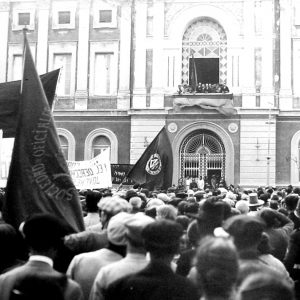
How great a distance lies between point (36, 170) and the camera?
646 centimetres

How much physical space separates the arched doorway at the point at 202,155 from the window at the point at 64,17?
8885 mm

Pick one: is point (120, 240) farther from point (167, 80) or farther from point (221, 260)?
point (167, 80)

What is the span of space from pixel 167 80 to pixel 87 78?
4.17 m

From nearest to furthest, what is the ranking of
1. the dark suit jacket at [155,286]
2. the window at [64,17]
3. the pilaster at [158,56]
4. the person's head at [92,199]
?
1. the dark suit jacket at [155,286]
2. the person's head at [92,199]
3. the pilaster at [158,56]
4. the window at [64,17]

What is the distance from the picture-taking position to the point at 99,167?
48.3 ft

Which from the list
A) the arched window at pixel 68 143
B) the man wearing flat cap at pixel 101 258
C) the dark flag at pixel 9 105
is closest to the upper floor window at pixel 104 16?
the arched window at pixel 68 143

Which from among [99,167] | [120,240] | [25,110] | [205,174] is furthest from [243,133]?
[120,240]

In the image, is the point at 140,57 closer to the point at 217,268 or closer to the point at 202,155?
the point at 202,155

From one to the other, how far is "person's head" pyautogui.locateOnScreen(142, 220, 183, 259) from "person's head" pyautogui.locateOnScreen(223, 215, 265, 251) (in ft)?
2.53

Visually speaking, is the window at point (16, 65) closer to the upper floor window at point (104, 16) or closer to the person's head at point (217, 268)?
→ the upper floor window at point (104, 16)

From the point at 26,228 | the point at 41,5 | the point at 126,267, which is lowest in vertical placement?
the point at 126,267

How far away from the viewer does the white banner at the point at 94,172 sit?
48.1 ft

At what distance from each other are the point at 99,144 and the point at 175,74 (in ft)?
16.9

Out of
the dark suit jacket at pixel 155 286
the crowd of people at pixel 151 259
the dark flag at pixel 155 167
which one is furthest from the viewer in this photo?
the dark flag at pixel 155 167
